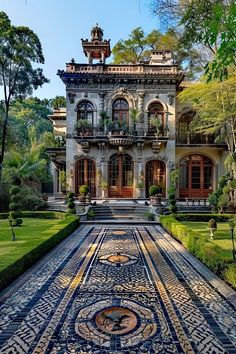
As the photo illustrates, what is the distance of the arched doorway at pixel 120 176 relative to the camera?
68.5 ft

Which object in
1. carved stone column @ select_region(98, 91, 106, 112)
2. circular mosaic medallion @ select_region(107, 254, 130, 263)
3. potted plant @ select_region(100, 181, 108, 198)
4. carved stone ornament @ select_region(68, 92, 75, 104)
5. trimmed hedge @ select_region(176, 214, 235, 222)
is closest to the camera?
circular mosaic medallion @ select_region(107, 254, 130, 263)

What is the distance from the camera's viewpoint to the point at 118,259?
294 inches

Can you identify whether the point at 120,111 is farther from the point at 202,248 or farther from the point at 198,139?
the point at 202,248

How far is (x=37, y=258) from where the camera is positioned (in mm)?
7465

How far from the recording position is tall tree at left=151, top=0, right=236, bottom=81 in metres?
3.94

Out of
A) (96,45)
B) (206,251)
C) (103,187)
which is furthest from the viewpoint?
(96,45)

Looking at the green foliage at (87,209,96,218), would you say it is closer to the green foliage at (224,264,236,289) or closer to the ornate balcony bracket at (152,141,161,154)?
the ornate balcony bracket at (152,141,161,154)

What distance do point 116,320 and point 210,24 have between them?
4.78 meters

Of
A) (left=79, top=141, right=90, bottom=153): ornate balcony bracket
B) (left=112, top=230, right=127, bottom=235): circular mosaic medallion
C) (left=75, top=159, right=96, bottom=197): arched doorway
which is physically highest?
(left=79, top=141, right=90, bottom=153): ornate balcony bracket

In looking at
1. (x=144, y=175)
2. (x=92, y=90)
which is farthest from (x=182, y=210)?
(x=92, y=90)

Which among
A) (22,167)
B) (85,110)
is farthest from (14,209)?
(85,110)

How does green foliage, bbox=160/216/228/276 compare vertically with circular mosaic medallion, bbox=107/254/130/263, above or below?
above

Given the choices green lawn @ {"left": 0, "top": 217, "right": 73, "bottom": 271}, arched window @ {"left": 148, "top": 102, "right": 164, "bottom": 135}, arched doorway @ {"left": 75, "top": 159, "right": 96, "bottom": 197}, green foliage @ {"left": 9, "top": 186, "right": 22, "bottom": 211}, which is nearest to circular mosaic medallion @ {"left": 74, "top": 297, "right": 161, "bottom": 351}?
green lawn @ {"left": 0, "top": 217, "right": 73, "bottom": 271}

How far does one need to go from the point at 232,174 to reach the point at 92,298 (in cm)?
1369
